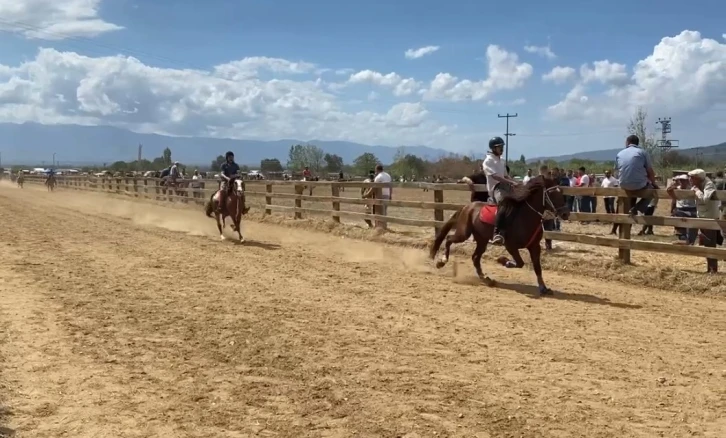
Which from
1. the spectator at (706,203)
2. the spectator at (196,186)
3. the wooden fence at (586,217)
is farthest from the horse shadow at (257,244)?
the spectator at (196,186)

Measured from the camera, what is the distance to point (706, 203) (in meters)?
9.80

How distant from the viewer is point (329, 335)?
22.3 feet

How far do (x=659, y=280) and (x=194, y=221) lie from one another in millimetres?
14929

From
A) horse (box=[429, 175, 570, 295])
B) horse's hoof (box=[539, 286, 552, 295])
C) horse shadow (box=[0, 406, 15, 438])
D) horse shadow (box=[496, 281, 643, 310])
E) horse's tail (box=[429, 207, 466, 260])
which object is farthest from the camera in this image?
horse's tail (box=[429, 207, 466, 260])

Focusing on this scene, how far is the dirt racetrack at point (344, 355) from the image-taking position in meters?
4.62

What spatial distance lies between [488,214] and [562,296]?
5.83 feet

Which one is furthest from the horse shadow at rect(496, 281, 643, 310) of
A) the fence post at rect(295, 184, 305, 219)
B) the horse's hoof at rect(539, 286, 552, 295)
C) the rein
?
the fence post at rect(295, 184, 305, 219)

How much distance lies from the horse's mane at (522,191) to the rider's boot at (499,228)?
128 millimetres

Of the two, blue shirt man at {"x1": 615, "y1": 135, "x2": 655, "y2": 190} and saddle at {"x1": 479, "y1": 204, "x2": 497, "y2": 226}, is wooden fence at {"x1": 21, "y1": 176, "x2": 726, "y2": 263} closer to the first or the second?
blue shirt man at {"x1": 615, "y1": 135, "x2": 655, "y2": 190}

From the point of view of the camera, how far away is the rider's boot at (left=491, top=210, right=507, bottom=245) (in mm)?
9805

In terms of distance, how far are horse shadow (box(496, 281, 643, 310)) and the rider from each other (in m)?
0.77

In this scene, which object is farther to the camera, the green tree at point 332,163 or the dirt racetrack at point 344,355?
the green tree at point 332,163

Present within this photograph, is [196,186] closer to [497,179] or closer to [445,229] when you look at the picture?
[445,229]

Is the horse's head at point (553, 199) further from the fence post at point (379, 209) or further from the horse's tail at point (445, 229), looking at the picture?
the fence post at point (379, 209)
